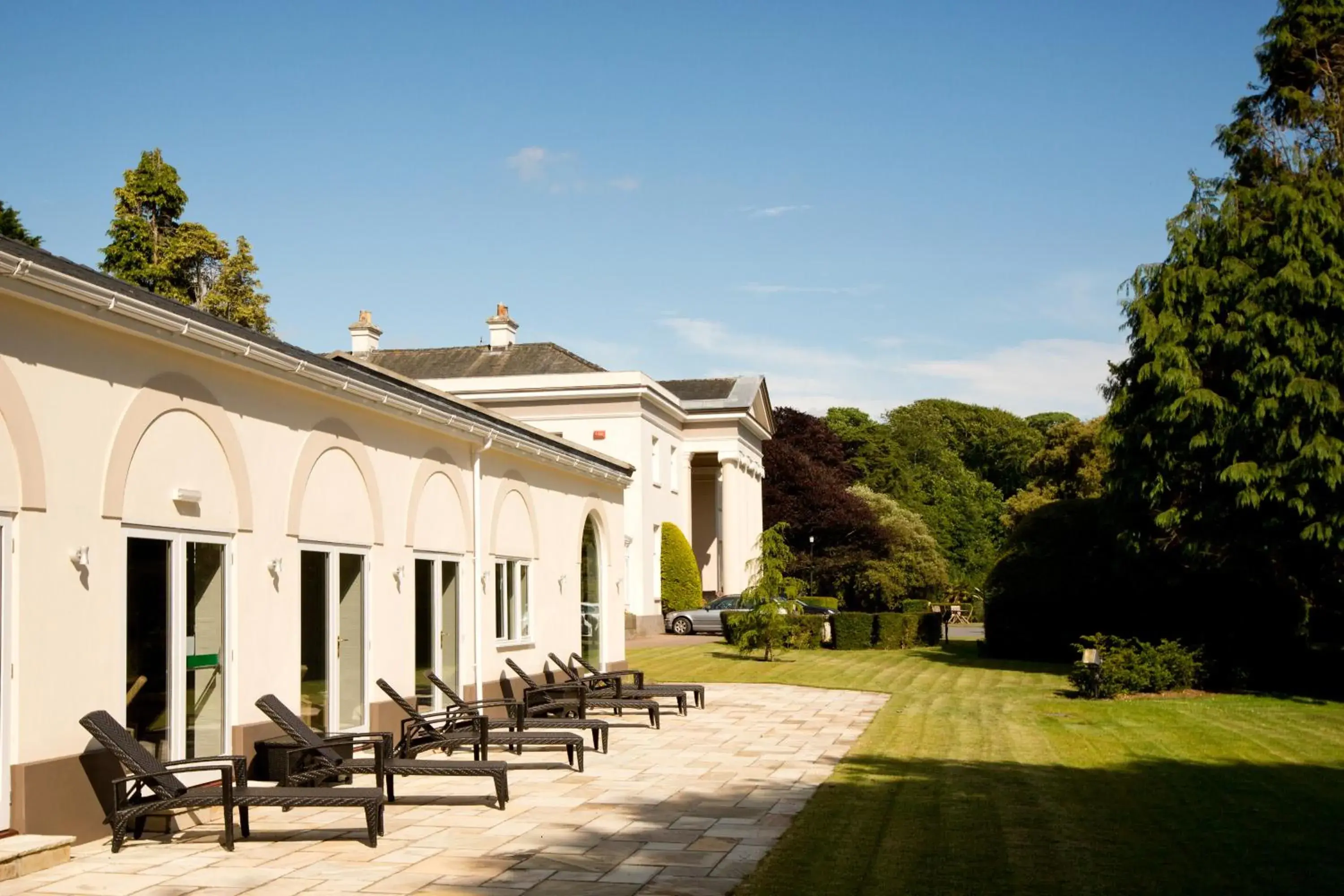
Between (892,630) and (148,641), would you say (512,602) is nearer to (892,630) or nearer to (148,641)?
(148,641)

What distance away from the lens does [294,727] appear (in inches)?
427

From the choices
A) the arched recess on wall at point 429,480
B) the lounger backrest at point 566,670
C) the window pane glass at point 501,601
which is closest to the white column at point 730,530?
the lounger backrest at point 566,670

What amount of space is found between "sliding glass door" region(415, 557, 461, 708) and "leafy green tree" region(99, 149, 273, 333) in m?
30.2

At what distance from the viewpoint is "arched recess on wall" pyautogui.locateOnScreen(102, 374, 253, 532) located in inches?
376

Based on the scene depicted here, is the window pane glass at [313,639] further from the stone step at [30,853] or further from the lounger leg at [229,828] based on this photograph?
the stone step at [30,853]

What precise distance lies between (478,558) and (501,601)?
4.71 ft

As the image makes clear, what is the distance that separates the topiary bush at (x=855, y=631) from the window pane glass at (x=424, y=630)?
1906 cm

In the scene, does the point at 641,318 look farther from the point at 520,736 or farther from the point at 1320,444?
the point at 520,736

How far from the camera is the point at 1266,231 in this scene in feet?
72.4

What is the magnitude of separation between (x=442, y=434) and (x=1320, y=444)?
1405 centimetres

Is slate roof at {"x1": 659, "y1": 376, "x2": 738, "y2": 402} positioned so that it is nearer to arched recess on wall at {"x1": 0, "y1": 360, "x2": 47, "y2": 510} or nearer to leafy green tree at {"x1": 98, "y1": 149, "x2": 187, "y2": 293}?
leafy green tree at {"x1": 98, "y1": 149, "x2": 187, "y2": 293}

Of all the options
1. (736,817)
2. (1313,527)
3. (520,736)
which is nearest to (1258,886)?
(736,817)

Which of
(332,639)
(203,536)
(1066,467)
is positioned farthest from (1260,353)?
(1066,467)

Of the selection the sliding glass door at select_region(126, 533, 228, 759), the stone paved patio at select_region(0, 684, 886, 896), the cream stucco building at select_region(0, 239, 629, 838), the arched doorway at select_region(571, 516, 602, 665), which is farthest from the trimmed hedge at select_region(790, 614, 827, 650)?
the sliding glass door at select_region(126, 533, 228, 759)
